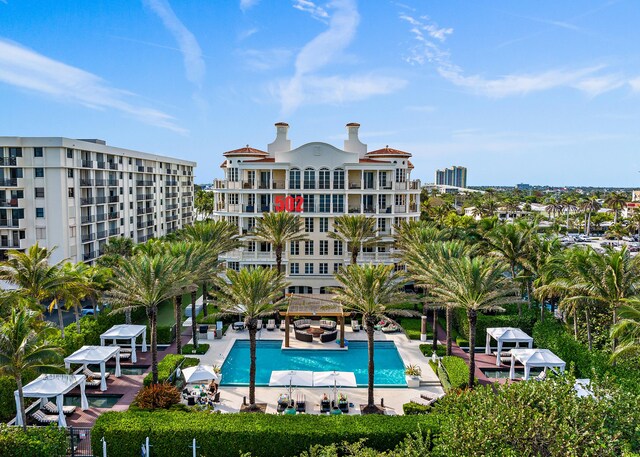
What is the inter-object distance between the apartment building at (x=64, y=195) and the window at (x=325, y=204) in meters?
25.6

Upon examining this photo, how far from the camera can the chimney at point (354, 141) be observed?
51.7m

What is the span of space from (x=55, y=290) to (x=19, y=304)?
3.79 metres

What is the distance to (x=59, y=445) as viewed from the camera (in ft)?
62.4

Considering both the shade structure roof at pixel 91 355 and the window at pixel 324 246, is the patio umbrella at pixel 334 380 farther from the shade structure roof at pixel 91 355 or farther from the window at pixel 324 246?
the window at pixel 324 246

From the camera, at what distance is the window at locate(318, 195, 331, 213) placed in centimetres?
4816

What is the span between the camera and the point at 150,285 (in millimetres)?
25406

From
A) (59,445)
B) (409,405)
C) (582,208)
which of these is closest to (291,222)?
(409,405)

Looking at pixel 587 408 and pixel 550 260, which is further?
pixel 550 260

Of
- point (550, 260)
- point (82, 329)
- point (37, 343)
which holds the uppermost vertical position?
point (550, 260)

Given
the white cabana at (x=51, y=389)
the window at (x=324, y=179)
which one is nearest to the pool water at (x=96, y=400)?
the white cabana at (x=51, y=389)

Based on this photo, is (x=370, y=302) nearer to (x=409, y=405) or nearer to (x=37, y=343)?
(x=409, y=405)

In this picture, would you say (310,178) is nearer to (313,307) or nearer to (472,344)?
(313,307)

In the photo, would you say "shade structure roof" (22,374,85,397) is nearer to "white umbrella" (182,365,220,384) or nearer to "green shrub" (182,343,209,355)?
"white umbrella" (182,365,220,384)

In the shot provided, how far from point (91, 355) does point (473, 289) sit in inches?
880
